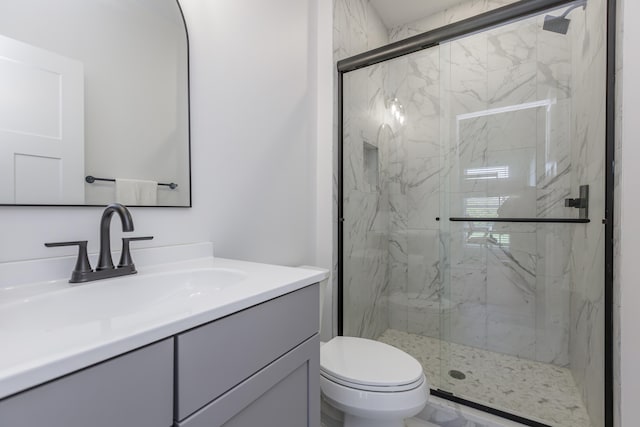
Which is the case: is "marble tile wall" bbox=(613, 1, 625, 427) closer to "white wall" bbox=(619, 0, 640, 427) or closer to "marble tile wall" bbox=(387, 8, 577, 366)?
"white wall" bbox=(619, 0, 640, 427)

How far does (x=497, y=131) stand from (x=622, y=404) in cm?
156

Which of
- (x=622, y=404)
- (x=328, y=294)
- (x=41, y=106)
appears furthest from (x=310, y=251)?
(x=622, y=404)

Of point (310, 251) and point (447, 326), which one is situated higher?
point (310, 251)

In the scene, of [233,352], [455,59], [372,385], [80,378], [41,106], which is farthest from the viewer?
[455,59]

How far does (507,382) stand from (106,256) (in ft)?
6.99

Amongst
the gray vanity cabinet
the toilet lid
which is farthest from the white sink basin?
the toilet lid

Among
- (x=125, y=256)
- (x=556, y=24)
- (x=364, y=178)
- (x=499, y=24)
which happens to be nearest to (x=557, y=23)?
(x=556, y=24)

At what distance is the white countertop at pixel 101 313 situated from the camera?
14.9 inches

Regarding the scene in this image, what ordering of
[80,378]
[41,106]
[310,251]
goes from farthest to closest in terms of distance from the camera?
1. [310,251]
2. [41,106]
3. [80,378]

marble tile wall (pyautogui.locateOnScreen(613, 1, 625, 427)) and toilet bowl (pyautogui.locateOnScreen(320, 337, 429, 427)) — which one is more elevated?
marble tile wall (pyautogui.locateOnScreen(613, 1, 625, 427))

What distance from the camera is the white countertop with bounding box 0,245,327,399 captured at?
0.38 m

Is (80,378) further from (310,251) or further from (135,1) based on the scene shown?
(310,251)

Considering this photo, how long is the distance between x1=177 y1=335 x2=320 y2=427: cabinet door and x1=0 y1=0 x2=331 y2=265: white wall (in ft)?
1.97

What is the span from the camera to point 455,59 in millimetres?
1963
